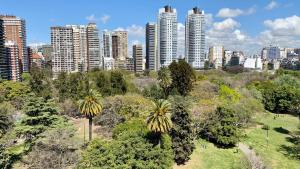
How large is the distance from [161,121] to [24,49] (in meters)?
110

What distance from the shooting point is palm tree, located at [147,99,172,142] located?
35.6 meters

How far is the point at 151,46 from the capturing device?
148 m

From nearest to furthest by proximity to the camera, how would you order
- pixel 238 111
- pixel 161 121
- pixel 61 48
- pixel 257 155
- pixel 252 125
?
pixel 161 121, pixel 257 155, pixel 238 111, pixel 252 125, pixel 61 48

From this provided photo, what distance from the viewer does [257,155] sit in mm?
42812

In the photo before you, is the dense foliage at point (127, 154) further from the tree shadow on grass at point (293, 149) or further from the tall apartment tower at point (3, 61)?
the tall apartment tower at point (3, 61)

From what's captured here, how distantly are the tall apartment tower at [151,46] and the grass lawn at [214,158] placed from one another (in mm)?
103588

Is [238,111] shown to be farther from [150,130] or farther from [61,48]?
[61,48]

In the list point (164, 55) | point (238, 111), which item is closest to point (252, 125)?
point (238, 111)

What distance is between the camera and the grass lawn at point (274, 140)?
135ft

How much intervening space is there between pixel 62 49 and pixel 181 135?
100011mm

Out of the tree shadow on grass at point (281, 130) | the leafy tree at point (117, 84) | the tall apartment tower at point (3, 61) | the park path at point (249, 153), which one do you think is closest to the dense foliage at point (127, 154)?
the park path at point (249, 153)

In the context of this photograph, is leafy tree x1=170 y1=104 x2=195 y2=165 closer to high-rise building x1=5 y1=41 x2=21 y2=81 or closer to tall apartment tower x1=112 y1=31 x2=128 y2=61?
high-rise building x1=5 y1=41 x2=21 y2=81

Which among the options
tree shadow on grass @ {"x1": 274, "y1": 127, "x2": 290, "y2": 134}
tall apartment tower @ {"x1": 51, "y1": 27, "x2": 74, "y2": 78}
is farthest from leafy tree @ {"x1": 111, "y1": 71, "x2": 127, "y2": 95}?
tall apartment tower @ {"x1": 51, "y1": 27, "x2": 74, "y2": 78}

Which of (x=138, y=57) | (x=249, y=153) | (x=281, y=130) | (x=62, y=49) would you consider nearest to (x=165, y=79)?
(x=281, y=130)
